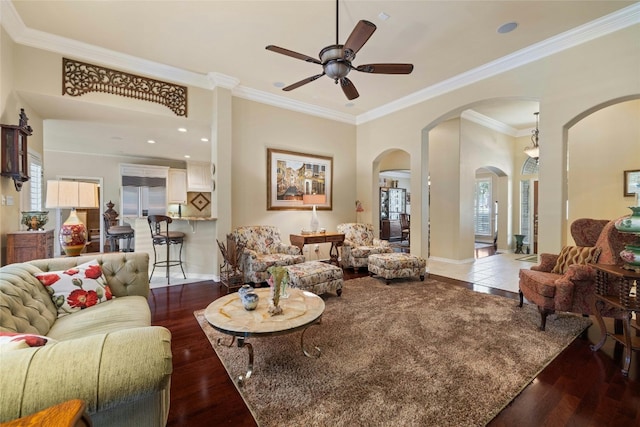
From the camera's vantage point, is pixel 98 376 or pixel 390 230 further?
pixel 390 230

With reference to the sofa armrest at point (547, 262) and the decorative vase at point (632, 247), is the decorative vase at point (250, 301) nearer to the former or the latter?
the decorative vase at point (632, 247)

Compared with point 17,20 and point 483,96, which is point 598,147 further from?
point 17,20

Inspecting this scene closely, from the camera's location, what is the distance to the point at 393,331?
106 inches

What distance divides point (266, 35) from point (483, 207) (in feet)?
28.8

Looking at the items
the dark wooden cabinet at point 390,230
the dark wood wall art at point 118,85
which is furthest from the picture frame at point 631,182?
the dark wood wall art at point 118,85

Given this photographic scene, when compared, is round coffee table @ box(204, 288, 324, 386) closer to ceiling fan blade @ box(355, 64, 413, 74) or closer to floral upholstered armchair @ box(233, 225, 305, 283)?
floral upholstered armchair @ box(233, 225, 305, 283)

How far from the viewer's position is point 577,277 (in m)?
2.54

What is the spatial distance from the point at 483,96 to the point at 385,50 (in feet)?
5.78

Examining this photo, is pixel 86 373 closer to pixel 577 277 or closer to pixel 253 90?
pixel 577 277

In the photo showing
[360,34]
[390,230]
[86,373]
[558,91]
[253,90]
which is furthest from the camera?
[390,230]

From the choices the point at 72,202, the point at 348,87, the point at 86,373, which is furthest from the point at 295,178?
the point at 86,373

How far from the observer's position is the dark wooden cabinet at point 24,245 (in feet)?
9.92

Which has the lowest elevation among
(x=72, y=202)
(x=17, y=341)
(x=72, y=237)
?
(x=17, y=341)

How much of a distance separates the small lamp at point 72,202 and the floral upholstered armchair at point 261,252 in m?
1.92
